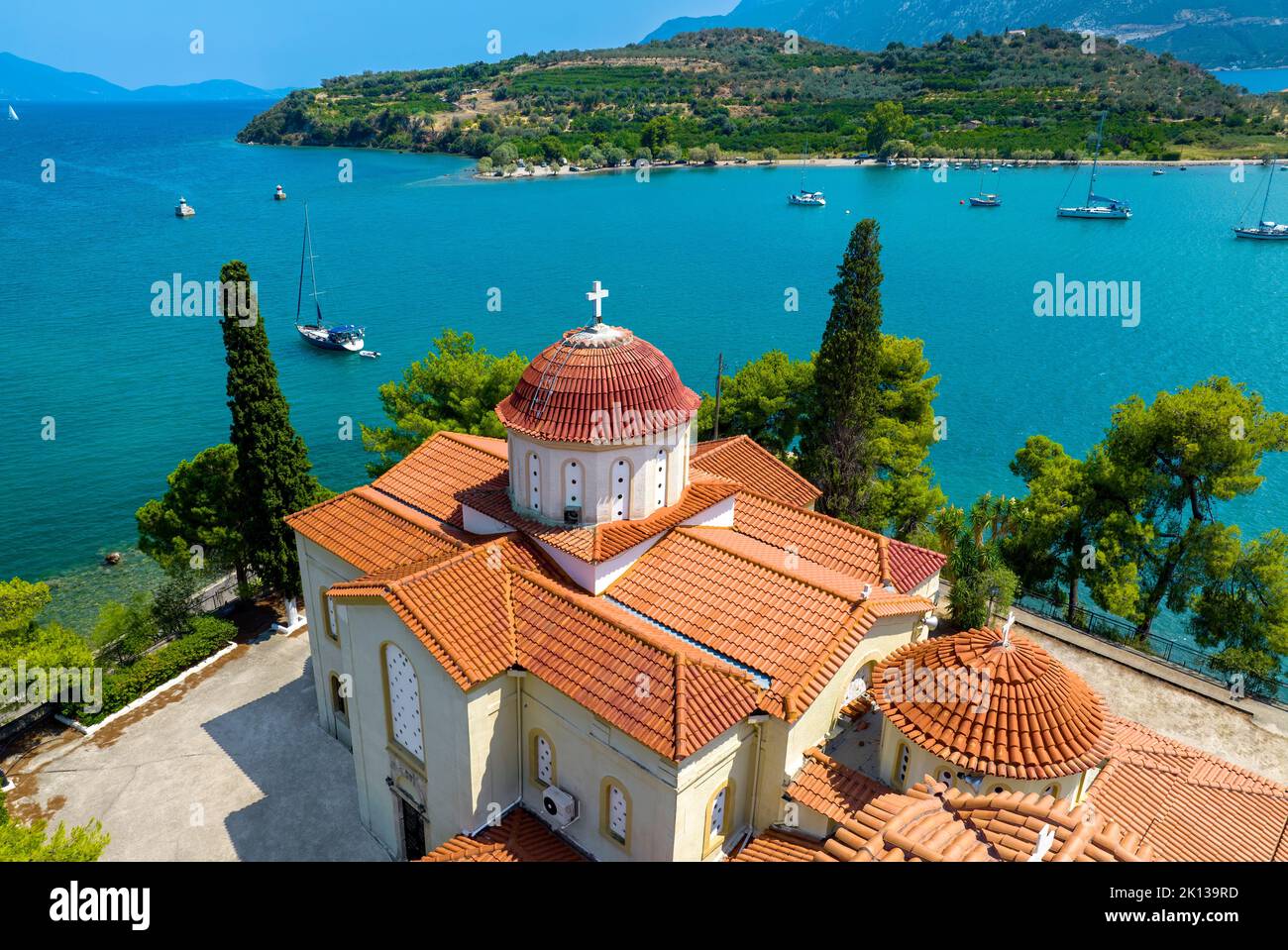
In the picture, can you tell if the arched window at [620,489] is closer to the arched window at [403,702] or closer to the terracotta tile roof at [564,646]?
the terracotta tile roof at [564,646]

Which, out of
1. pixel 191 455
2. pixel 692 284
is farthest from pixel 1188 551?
pixel 692 284

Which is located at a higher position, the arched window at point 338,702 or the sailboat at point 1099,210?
the sailboat at point 1099,210

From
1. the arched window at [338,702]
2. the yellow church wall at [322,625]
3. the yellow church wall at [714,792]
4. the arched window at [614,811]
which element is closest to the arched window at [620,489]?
the yellow church wall at [714,792]

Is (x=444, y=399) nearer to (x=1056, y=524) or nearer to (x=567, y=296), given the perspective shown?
(x=1056, y=524)

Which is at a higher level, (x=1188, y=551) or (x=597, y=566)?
(x=597, y=566)

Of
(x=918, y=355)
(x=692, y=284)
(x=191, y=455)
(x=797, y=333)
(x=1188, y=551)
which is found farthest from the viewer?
(x=692, y=284)
